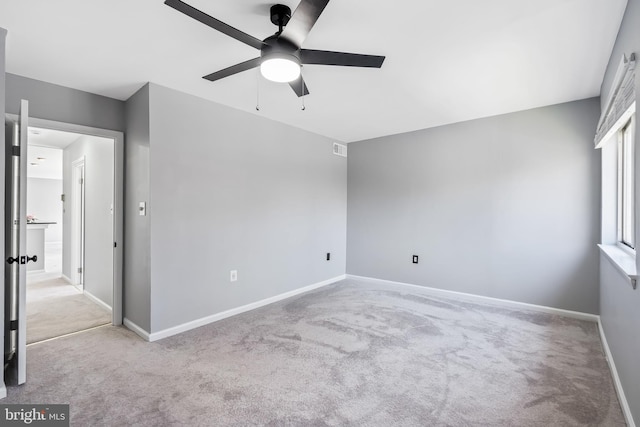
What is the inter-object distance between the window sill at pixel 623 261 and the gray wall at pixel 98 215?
4640 mm

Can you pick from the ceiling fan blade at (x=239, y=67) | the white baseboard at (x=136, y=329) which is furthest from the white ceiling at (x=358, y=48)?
the white baseboard at (x=136, y=329)

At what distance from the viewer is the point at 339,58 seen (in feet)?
5.93

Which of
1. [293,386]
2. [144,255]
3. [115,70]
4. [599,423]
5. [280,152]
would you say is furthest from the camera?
[280,152]

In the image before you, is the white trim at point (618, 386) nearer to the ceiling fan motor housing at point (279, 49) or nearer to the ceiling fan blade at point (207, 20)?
the ceiling fan motor housing at point (279, 49)

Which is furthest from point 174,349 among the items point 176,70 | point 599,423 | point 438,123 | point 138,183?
point 438,123

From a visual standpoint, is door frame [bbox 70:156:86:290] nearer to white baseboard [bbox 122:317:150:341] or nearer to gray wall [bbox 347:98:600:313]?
white baseboard [bbox 122:317:150:341]

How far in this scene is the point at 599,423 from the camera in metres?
1.75

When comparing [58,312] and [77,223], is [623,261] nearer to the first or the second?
[58,312]

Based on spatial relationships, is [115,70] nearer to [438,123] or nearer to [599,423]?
[438,123]

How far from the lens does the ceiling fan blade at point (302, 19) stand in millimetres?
1392

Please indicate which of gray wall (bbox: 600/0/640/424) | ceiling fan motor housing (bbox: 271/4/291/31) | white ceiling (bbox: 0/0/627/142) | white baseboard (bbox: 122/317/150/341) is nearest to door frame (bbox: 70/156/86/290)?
white baseboard (bbox: 122/317/150/341)

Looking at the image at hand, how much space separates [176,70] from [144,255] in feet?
5.58
